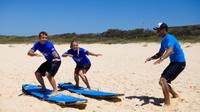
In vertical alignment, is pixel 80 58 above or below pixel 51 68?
above

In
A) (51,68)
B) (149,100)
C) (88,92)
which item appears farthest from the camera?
(88,92)

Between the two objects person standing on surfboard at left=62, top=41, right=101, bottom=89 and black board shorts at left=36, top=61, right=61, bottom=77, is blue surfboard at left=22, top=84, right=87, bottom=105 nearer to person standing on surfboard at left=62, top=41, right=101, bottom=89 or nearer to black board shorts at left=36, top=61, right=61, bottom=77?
black board shorts at left=36, top=61, right=61, bottom=77

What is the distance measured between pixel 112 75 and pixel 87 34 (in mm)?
42200

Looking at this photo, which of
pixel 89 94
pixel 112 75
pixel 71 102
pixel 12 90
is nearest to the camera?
pixel 71 102

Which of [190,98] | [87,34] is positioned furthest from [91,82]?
[87,34]

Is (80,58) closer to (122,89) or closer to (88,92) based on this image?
(88,92)

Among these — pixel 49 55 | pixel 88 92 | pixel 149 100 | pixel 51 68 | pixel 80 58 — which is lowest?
pixel 149 100

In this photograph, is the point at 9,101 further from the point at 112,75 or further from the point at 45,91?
the point at 112,75

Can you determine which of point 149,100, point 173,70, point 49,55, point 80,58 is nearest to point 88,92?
point 80,58

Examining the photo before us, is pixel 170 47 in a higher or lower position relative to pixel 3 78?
higher

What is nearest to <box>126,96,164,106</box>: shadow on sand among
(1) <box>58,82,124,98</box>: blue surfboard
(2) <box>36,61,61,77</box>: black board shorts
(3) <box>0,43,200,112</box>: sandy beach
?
(3) <box>0,43,200,112</box>: sandy beach

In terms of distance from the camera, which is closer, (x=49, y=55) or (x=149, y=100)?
(x=49, y=55)

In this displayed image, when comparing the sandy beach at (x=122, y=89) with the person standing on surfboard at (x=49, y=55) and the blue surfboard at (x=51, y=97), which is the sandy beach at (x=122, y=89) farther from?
the person standing on surfboard at (x=49, y=55)

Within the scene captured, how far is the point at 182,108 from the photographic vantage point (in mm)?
8133
